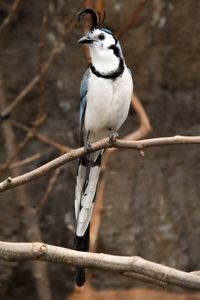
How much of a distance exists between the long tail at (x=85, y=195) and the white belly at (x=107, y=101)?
144 mm

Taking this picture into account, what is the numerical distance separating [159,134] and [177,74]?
0.29 meters

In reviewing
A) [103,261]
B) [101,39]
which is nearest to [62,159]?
[103,261]

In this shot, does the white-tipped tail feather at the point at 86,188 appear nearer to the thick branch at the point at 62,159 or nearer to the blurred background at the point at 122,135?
the thick branch at the point at 62,159

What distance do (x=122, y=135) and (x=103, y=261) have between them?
198 centimetres

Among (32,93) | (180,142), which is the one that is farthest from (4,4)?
(180,142)

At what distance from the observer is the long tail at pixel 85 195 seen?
8.11 ft

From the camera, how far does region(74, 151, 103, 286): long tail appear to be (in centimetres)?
247

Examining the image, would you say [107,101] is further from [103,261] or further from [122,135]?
[122,135]

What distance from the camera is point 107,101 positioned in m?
2.54

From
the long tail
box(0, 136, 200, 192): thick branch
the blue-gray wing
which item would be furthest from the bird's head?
box(0, 136, 200, 192): thick branch

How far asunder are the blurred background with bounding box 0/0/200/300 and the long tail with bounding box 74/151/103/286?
0.94m

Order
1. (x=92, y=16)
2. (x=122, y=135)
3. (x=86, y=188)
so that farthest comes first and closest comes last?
(x=122, y=135) < (x=86, y=188) < (x=92, y=16)

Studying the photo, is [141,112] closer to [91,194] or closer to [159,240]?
[91,194]

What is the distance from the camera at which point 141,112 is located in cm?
302
